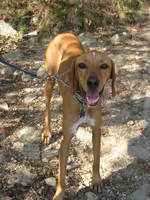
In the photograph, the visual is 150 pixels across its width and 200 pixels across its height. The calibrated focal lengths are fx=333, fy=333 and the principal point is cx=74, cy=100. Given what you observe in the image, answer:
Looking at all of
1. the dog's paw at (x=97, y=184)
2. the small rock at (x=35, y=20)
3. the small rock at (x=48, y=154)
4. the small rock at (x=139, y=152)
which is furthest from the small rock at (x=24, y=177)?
the small rock at (x=35, y=20)

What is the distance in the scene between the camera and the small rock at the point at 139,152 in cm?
489

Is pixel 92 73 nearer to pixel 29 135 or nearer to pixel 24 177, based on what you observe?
pixel 24 177

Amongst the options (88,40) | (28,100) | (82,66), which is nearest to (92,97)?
(82,66)

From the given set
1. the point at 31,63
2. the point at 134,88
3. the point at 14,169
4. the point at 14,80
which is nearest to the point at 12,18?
the point at 31,63

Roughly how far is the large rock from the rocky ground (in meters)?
0.97

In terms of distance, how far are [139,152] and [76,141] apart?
975 mm

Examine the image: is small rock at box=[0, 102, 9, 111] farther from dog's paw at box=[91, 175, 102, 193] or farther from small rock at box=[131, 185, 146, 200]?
small rock at box=[131, 185, 146, 200]

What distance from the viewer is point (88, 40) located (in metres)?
8.25

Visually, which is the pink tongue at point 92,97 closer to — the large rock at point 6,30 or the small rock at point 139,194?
the small rock at point 139,194

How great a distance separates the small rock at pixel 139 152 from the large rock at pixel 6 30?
15.5 ft

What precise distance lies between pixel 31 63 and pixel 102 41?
200cm

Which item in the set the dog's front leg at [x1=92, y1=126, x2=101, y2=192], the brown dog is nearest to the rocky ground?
the dog's front leg at [x1=92, y1=126, x2=101, y2=192]

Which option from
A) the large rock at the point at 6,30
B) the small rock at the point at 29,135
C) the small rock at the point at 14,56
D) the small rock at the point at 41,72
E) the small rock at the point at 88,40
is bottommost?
the small rock at the point at 29,135

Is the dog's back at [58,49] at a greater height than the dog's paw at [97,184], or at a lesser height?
greater
